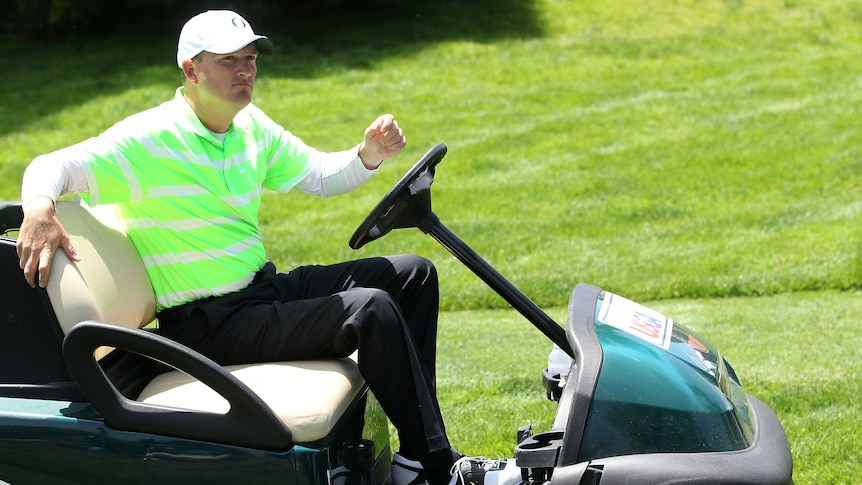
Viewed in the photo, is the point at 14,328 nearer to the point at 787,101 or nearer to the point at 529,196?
the point at 529,196

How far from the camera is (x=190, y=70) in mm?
2836

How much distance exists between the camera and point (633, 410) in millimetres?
2191

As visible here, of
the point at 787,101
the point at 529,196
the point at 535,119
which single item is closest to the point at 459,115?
the point at 535,119

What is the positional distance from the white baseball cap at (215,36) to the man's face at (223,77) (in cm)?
3

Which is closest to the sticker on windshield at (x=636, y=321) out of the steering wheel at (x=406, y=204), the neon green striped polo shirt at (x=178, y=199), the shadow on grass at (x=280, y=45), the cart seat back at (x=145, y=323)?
the steering wheel at (x=406, y=204)

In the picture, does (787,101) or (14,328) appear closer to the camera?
(14,328)

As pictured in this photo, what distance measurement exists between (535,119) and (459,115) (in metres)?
0.84

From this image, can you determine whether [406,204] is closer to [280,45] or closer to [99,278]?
[99,278]

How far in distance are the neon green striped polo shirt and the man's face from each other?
104mm

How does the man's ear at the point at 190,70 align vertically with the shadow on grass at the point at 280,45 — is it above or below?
above

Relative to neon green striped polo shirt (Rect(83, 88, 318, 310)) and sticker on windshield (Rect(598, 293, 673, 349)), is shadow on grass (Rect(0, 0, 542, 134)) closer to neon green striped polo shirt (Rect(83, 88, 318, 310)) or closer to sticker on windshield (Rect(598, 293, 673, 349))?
neon green striped polo shirt (Rect(83, 88, 318, 310))

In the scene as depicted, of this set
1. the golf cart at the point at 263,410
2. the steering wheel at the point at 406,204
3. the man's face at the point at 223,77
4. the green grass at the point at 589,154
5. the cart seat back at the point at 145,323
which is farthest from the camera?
the green grass at the point at 589,154

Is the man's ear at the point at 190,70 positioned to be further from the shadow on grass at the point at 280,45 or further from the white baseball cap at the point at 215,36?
the shadow on grass at the point at 280,45

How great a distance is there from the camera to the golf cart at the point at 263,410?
2160 mm
